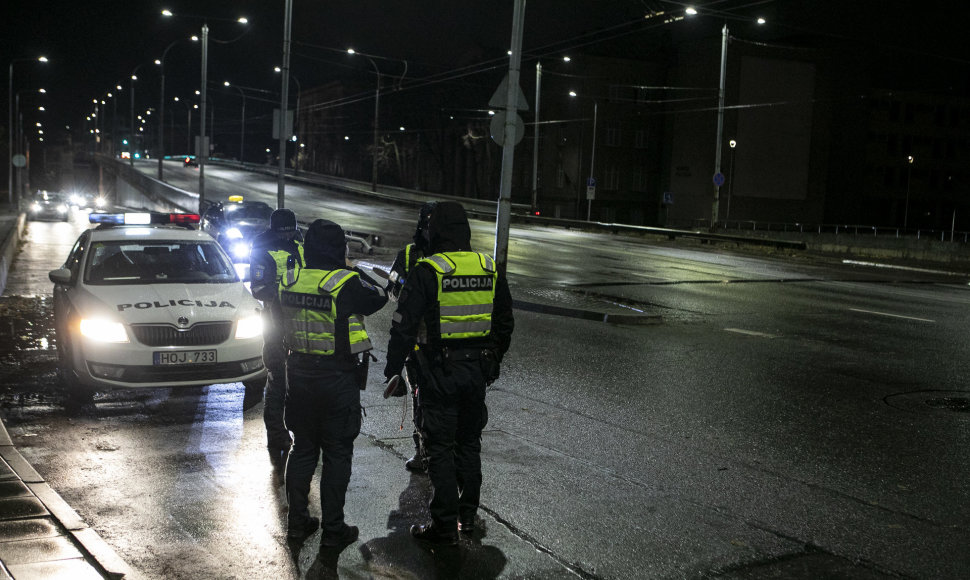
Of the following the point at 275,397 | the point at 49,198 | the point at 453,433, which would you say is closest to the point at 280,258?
the point at 275,397

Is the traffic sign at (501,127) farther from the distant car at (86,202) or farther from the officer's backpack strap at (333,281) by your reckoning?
the distant car at (86,202)

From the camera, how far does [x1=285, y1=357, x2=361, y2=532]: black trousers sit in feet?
15.4

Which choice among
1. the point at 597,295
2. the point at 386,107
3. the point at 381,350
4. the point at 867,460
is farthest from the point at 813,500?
the point at 386,107

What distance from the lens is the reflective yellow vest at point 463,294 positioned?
4.73 meters

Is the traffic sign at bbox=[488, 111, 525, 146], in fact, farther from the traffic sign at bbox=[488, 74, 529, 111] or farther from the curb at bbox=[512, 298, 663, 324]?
the curb at bbox=[512, 298, 663, 324]

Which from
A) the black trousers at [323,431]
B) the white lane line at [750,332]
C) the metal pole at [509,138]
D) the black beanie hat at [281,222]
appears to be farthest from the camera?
the metal pole at [509,138]

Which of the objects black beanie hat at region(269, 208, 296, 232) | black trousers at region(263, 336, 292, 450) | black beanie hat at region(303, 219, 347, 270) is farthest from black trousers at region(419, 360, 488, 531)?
black beanie hat at region(269, 208, 296, 232)

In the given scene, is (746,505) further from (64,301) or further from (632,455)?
(64,301)

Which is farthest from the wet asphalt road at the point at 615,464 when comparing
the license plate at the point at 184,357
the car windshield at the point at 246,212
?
the car windshield at the point at 246,212

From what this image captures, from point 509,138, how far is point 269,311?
9.59 metres

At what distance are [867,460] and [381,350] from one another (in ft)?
19.9

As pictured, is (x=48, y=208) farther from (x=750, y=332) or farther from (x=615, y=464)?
(x=615, y=464)

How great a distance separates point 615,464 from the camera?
6.19 metres

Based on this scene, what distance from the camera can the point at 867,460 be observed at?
21.0 feet
